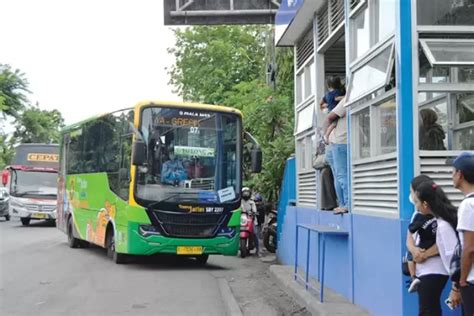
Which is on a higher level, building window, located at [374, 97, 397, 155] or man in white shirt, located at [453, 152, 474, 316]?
building window, located at [374, 97, 397, 155]

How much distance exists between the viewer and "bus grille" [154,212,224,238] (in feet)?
38.3

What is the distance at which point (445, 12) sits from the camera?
580 centimetres

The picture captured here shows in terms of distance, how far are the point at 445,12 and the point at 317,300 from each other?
3.64 meters

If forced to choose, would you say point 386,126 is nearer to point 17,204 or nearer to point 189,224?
point 189,224

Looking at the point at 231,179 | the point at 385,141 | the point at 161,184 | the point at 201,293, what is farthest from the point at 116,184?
the point at 385,141

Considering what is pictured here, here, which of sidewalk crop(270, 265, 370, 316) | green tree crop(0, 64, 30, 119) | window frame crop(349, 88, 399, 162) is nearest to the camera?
window frame crop(349, 88, 399, 162)

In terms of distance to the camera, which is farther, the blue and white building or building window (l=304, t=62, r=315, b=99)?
building window (l=304, t=62, r=315, b=99)

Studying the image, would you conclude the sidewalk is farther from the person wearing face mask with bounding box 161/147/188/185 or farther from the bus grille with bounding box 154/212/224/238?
the person wearing face mask with bounding box 161/147/188/185

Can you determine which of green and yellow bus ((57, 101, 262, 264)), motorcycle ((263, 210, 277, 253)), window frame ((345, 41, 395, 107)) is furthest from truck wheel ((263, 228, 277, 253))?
window frame ((345, 41, 395, 107))

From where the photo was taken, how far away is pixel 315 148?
386 inches

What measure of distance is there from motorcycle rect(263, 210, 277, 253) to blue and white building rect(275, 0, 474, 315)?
6605 mm

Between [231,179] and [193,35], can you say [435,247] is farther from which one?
[193,35]

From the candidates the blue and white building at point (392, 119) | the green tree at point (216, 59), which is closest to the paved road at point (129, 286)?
the blue and white building at point (392, 119)

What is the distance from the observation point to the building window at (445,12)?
576 cm
